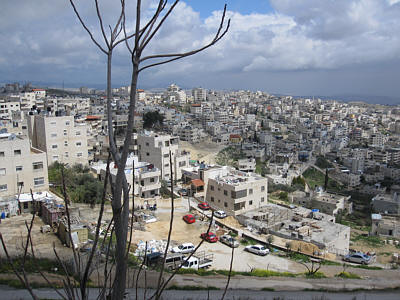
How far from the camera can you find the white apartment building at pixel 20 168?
12570 millimetres

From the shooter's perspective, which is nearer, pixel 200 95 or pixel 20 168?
pixel 20 168

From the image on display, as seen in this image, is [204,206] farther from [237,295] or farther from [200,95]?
[200,95]

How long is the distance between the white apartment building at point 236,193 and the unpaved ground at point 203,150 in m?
14.3

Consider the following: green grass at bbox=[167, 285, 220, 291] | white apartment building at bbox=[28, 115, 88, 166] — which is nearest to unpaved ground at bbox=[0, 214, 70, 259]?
green grass at bbox=[167, 285, 220, 291]

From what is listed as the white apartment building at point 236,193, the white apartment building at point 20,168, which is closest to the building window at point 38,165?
the white apartment building at point 20,168

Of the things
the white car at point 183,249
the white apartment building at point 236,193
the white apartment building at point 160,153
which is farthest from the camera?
the white apartment building at point 160,153

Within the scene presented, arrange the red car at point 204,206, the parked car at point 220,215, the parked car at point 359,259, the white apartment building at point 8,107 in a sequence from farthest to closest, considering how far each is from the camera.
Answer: the white apartment building at point 8,107
the red car at point 204,206
the parked car at point 220,215
the parked car at point 359,259

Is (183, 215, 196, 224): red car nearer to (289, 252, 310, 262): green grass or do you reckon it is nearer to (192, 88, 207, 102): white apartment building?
(289, 252, 310, 262): green grass

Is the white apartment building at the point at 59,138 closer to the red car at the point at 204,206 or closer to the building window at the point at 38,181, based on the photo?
the building window at the point at 38,181

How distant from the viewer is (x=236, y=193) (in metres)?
14.8

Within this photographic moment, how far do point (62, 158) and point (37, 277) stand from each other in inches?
527

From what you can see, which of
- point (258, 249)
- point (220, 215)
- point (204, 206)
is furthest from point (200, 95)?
point (258, 249)

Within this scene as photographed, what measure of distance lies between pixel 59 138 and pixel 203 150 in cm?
1894

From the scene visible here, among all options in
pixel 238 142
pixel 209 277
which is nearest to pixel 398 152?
pixel 238 142
